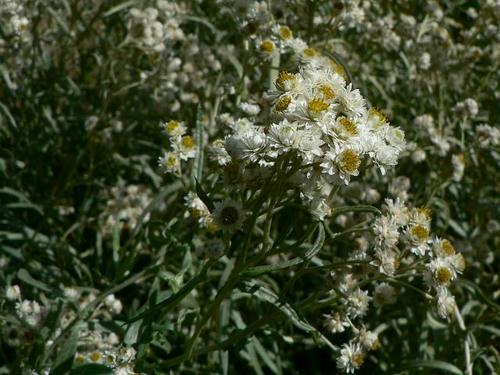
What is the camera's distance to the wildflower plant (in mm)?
1475

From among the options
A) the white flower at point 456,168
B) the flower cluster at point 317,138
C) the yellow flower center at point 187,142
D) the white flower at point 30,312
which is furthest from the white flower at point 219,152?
the white flower at point 456,168

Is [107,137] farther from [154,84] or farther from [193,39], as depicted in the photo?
[193,39]

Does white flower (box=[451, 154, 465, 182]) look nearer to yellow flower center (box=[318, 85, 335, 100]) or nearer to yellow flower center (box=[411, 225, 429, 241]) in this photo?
yellow flower center (box=[411, 225, 429, 241])

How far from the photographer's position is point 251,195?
149 centimetres

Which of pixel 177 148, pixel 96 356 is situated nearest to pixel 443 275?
pixel 177 148

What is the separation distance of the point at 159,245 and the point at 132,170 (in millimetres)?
1357

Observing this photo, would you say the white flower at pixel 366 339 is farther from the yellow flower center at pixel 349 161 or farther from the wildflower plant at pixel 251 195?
the yellow flower center at pixel 349 161

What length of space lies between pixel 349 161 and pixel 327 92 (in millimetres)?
173

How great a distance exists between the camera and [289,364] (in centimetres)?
261

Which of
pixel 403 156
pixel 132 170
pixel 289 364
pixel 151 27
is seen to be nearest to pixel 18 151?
pixel 132 170

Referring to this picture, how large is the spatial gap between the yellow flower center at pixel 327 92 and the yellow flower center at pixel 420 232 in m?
0.45

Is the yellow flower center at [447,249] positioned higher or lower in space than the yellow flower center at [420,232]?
lower

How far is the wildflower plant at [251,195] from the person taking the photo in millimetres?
1475

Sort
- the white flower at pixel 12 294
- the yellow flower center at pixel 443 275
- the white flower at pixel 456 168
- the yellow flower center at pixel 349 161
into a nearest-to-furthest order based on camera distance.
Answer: the yellow flower center at pixel 349 161 → the yellow flower center at pixel 443 275 → the white flower at pixel 12 294 → the white flower at pixel 456 168
